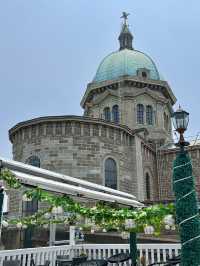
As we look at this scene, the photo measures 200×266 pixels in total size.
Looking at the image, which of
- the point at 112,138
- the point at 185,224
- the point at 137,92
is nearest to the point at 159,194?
the point at 112,138

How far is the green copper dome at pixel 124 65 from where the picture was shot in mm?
33156

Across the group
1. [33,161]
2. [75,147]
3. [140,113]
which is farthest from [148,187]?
[33,161]

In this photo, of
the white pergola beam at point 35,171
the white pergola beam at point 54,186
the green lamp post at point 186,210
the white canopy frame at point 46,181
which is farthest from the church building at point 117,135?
the green lamp post at point 186,210

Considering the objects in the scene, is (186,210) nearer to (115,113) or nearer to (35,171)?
(35,171)

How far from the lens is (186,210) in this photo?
4.73 meters

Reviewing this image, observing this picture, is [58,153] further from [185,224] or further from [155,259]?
[185,224]

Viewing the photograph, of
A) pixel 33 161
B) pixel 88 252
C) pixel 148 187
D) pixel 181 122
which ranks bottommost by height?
pixel 88 252

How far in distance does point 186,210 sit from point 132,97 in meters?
26.2

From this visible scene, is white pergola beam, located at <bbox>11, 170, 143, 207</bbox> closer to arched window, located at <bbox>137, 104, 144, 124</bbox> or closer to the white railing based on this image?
the white railing

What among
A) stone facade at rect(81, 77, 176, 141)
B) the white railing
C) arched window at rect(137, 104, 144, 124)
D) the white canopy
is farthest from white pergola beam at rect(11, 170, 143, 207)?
arched window at rect(137, 104, 144, 124)

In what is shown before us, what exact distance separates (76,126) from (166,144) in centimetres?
1111

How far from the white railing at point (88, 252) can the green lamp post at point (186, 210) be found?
4314 millimetres

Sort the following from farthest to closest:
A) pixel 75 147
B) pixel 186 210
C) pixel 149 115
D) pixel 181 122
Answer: pixel 149 115 → pixel 75 147 → pixel 181 122 → pixel 186 210

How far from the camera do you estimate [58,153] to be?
20.2 m
